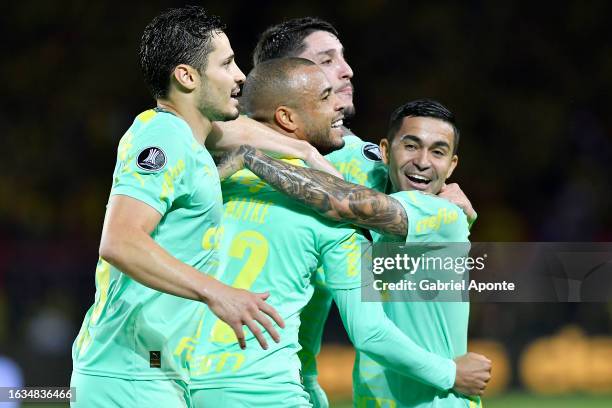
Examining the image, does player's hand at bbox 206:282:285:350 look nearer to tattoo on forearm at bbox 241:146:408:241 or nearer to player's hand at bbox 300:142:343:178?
tattoo on forearm at bbox 241:146:408:241

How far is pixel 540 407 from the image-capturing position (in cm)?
963

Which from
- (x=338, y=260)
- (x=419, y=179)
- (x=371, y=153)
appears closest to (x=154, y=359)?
(x=338, y=260)

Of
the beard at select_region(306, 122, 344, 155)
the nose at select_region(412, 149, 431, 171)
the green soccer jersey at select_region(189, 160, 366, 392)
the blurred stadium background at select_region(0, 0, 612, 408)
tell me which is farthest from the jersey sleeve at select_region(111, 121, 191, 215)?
the blurred stadium background at select_region(0, 0, 612, 408)

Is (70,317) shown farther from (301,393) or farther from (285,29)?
(301,393)

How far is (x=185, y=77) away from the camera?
349cm

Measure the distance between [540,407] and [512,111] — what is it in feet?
17.1

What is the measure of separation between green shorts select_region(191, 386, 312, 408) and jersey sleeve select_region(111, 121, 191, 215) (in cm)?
79

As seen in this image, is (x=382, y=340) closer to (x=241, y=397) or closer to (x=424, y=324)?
(x=424, y=324)

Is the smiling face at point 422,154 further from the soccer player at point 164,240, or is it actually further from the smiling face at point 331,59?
the soccer player at point 164,240

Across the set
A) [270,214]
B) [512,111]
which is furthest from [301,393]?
[512,111]

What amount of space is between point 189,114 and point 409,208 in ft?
3.22

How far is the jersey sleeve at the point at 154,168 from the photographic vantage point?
312 centimetres

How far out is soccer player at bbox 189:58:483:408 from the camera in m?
3.60

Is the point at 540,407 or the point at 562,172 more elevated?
the point at 562,172
